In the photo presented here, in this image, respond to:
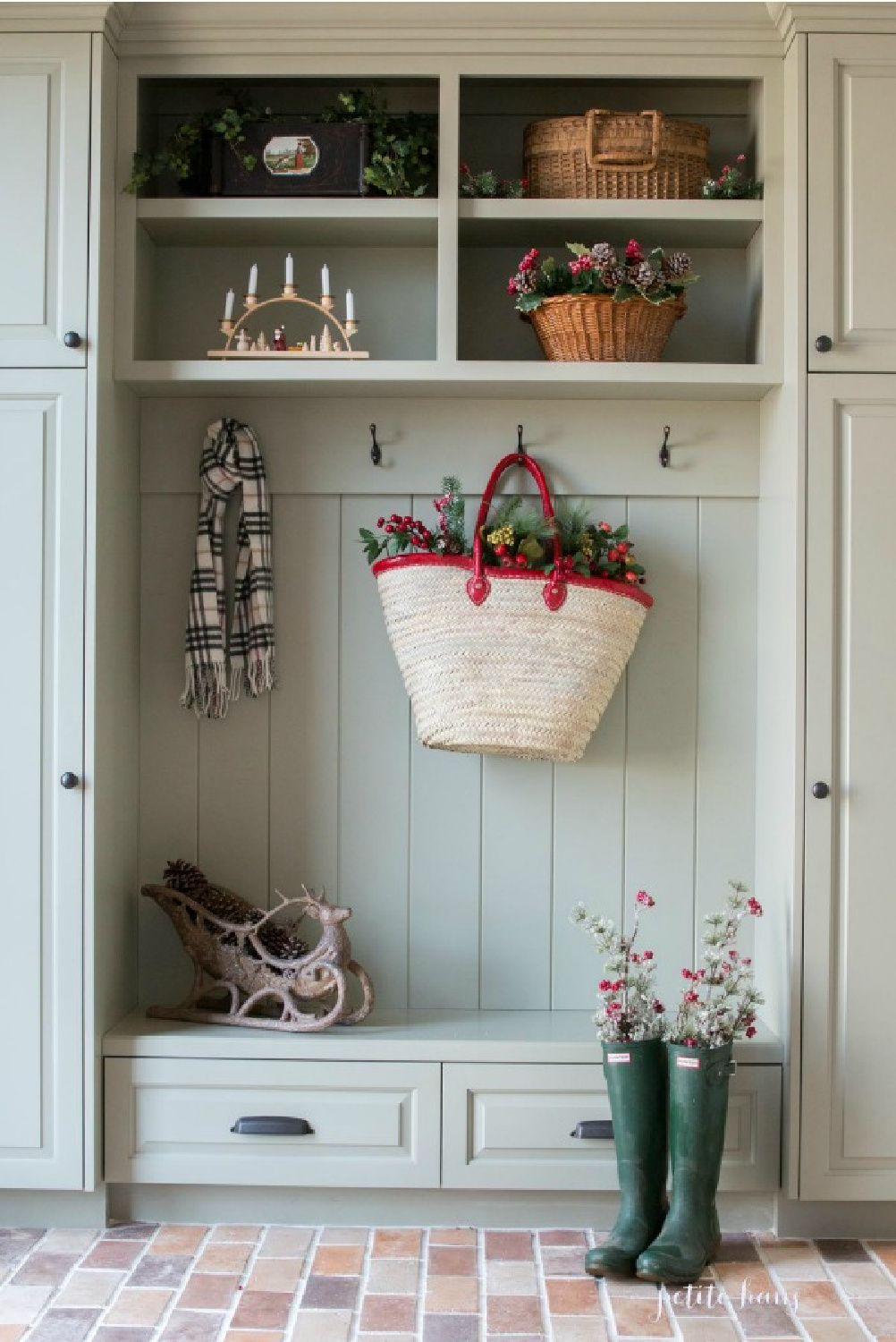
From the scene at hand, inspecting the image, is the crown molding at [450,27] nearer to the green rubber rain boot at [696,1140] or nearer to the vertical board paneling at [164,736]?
the vertical board paneling at [164,736]

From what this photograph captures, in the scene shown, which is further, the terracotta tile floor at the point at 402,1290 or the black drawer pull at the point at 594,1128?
the black drawer pull at the point at 594,1128

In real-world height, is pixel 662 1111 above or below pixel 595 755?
below

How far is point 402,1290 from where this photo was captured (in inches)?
96.0

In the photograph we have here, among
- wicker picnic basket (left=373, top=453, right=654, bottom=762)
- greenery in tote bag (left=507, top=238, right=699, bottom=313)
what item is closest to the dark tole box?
greenery in tote bag (left=507, top=238, right=699, bottom=313)

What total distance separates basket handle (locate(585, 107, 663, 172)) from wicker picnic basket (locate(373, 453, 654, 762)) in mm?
790

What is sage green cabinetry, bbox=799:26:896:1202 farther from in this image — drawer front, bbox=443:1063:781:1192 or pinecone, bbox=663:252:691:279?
pinecone, bbox=663:252:691:279

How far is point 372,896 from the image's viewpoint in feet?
9.94

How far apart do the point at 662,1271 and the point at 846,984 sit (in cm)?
65

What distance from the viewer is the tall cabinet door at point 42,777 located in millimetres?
2674

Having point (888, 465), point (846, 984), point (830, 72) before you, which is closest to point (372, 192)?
point (830, 72)

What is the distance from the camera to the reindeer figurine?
2.77 metres

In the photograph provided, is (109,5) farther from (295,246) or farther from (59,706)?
(59,706)

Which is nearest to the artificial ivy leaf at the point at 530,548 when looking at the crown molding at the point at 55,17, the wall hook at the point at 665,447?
the wall hook at the point at 665,447

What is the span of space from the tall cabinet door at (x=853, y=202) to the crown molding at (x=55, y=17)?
1.40m
